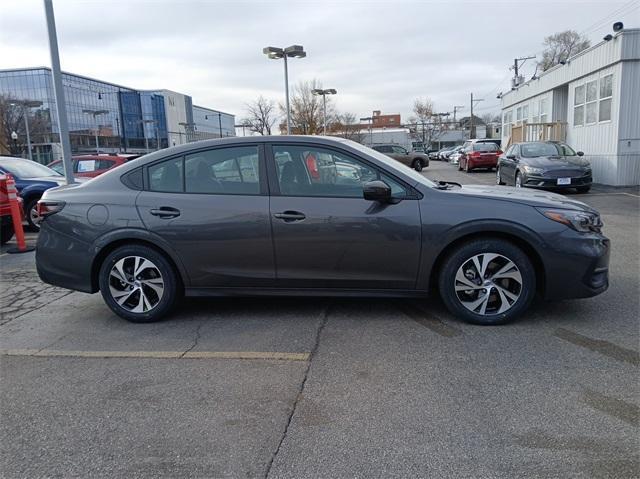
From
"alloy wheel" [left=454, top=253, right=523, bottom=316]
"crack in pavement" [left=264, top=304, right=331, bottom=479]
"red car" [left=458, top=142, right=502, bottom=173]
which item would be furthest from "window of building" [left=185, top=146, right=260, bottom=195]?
"red car" [left=458, top=142, right=502, bottom=173]

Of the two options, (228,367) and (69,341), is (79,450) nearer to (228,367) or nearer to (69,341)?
(228,367)

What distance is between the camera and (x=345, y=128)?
46500mm

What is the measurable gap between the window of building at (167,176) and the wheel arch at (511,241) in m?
2.40

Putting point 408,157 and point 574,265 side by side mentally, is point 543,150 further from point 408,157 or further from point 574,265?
point 408,157

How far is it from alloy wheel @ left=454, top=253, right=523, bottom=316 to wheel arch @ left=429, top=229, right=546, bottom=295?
6.4 inches

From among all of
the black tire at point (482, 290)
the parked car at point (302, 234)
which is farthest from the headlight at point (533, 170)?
the black tire at point (482, 290)

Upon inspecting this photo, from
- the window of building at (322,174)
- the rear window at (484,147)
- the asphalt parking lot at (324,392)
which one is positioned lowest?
the asphalt parking lot at (324,392)

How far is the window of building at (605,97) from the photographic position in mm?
15336

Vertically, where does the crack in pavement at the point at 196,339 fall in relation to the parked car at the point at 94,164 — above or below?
below

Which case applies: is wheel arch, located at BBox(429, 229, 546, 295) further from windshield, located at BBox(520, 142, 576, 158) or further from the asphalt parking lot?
windshield, located at BBox(520, 142, 576, 158)

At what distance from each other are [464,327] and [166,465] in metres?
2.62

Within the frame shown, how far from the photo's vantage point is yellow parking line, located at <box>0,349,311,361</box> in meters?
3.69

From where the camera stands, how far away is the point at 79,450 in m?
2.62

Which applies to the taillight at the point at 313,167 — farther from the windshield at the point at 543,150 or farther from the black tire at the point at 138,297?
the windshield at the point at 543,150
